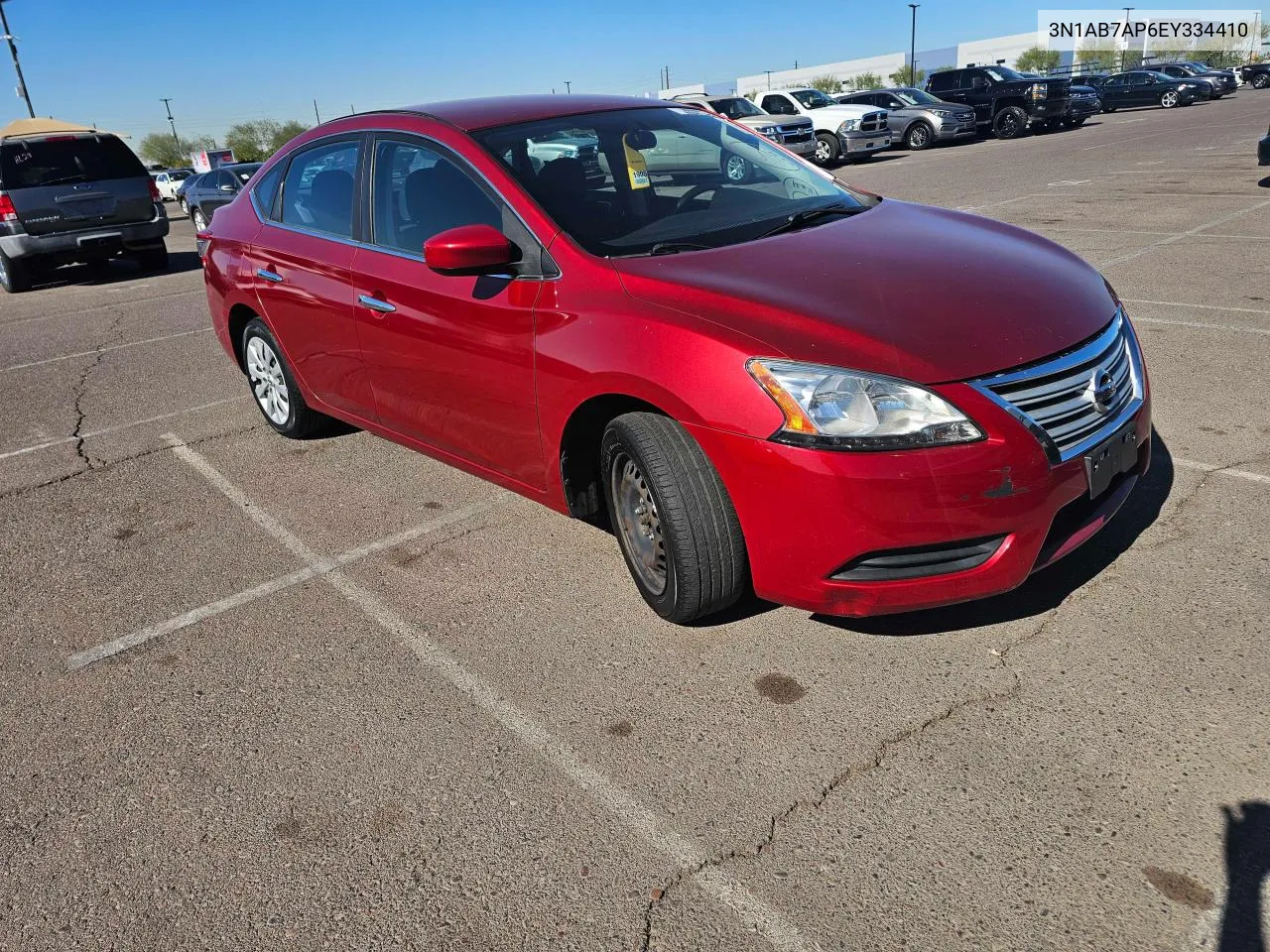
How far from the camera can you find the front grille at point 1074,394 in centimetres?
279

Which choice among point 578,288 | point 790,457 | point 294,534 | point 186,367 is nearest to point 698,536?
point 790,457

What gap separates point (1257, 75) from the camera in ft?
159

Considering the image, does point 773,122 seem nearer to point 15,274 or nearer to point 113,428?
point 15,274

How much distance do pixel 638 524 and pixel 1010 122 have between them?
1122 inches

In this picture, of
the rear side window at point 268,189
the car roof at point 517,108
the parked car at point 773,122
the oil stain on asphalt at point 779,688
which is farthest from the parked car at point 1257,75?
the oil stain on asphalt at point 779,688

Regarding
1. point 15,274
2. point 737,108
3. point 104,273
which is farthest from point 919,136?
Answer: point 15,274

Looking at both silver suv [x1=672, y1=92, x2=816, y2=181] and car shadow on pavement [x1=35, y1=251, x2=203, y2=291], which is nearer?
car shadow on pavement [x1=35, y1=251, x2=203, y2=291]

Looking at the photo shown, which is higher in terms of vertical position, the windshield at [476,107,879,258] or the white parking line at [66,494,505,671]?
the windshield at [476,107,879,258]

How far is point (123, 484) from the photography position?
5.22m

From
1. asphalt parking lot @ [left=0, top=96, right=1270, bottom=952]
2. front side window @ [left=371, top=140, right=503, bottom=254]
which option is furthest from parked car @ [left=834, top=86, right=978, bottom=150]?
front side window @ [left=371, top=140, right=503, bottom=254]

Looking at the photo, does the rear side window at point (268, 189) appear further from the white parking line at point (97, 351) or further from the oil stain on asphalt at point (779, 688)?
the white parking line at point (97, 351)

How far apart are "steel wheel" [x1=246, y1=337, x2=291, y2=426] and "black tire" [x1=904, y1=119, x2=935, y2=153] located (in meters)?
24.6

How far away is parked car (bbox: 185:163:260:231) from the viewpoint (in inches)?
770

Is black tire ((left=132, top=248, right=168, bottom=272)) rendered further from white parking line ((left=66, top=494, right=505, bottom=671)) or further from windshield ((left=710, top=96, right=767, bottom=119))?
windshield ((left=710, top=96, right=767, bottom=119))
